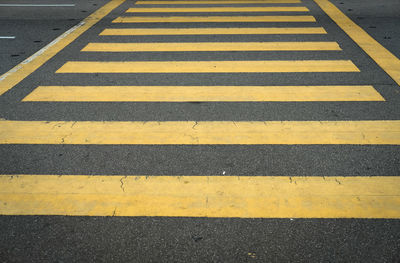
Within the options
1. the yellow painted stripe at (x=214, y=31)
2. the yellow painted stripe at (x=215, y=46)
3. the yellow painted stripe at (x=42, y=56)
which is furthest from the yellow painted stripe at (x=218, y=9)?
the yellow painted stripe at (x=215, y=46)

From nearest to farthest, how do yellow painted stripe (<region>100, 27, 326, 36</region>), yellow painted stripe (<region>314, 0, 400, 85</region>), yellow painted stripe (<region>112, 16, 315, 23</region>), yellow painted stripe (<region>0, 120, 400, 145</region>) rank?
yellow painted stripe (<region>0, 120, 400, 145</region>)
yellow painted stripe (<region>314, 0, 400, 85</region>)
yellow painted stripe (<region>100, 27, 326, 36</region>)
yellow painted stripe (<region>112, 16, 315, 23</region>)

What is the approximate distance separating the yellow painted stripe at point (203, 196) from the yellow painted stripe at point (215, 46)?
12.7ft

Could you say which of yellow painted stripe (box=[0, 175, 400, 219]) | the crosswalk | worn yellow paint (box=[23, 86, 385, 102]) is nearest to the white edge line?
the crosswalk

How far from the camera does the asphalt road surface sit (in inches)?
111

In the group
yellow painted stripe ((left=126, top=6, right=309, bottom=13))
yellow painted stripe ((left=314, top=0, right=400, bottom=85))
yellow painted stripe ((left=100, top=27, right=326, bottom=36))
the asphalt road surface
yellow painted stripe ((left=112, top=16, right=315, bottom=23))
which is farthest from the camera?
yellow painted stripe ((left=126, top=6, right=309, bottom=13))

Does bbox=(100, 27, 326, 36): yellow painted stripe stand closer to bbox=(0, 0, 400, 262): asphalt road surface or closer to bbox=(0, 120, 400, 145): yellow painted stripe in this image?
bbox=(0, 0, 400, 262): asphalt road surface

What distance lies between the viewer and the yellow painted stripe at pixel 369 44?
5893 mm

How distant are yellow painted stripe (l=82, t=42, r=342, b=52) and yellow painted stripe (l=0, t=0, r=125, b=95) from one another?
59 centimetres

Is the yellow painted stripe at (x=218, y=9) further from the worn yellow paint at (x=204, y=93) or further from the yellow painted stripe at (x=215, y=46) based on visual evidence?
the worn yellow paint at (x=204, y=93)

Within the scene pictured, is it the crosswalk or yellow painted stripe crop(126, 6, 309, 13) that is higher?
yellow painted stripe crop(126, 6, 309, 13)

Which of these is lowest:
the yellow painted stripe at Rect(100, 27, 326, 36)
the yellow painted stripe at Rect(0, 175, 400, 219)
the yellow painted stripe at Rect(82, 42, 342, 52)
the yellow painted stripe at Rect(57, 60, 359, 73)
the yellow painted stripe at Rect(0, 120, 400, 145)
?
the yellow painted stripe at Rect(0, 175, 400, 219)

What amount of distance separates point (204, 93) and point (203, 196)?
2206 millimetres

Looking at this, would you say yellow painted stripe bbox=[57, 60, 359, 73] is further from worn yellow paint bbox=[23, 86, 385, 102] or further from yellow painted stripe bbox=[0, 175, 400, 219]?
yellow painted stripe bbox=[0, 175, 400, 219]

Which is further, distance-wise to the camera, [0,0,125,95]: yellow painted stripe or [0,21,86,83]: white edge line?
[0,21,86,83]: white edge line
